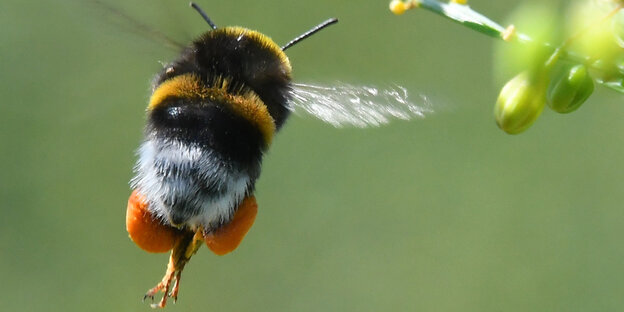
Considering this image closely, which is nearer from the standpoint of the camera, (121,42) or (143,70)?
(121,42)

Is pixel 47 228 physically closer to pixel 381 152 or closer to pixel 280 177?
pixel 280 177

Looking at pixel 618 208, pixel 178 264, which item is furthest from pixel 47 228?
pixel 178 264

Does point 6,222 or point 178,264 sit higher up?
point 178,264

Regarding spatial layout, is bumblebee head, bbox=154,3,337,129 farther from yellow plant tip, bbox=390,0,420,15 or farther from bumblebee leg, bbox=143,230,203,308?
yellow plant tip, bbox=390,0,420,15

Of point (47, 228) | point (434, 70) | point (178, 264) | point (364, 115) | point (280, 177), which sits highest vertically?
point (364, 115)

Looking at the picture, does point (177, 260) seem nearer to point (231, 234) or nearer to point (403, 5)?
point (231, 234)

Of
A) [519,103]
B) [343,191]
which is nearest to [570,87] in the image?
[519,103]
